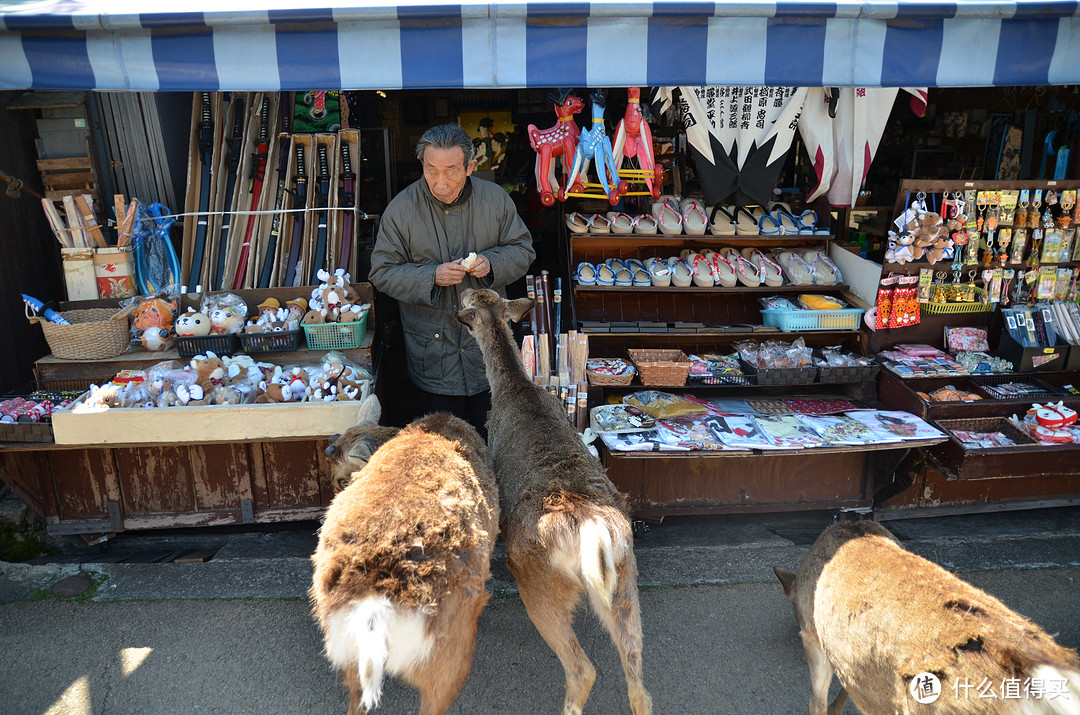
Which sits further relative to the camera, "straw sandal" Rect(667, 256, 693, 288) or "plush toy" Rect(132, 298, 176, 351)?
"straw sandal" Rect(667, 256, 693, 288)

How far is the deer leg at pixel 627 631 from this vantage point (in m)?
2.65

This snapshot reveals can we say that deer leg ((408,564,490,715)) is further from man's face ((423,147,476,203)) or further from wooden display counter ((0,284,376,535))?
man's face ((423,147,476,203))

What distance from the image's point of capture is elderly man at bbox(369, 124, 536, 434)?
3945 mm

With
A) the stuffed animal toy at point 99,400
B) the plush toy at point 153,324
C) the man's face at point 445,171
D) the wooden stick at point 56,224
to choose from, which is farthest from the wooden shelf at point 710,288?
the wooden stick at point 56,224

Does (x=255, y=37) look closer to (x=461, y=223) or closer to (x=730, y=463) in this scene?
(x=461, y=223)

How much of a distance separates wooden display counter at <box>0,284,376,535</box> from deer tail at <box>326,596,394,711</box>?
2070 millimetres

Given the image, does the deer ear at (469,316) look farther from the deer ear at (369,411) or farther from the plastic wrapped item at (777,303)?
the plastic wrapped item at (777,303)

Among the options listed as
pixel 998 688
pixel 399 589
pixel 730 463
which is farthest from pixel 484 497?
pixel 730 463

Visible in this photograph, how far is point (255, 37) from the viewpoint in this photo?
10.9ft

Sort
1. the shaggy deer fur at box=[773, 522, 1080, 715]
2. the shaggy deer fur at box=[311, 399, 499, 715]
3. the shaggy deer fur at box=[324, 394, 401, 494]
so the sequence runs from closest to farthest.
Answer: the shaggy deer fur at box=[773, 522, 1080, 715] < the shaggy deer fur at box=[311, 399, 499, 715] < the shaggy deer fur at box=[324, 394, 401, 494]

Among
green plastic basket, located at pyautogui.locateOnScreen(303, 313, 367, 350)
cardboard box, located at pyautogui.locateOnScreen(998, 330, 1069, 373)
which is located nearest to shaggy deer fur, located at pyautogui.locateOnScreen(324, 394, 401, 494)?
green plastic basket, located at pyautogui.locateOnScreen(303, 313, 367, 350)

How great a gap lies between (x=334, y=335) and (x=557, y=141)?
2.02m

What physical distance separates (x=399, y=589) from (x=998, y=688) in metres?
1.89

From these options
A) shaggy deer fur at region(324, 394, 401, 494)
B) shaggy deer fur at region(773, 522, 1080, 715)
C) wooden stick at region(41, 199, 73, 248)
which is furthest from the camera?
wooden stick at region(41, 199, 73, 248)
